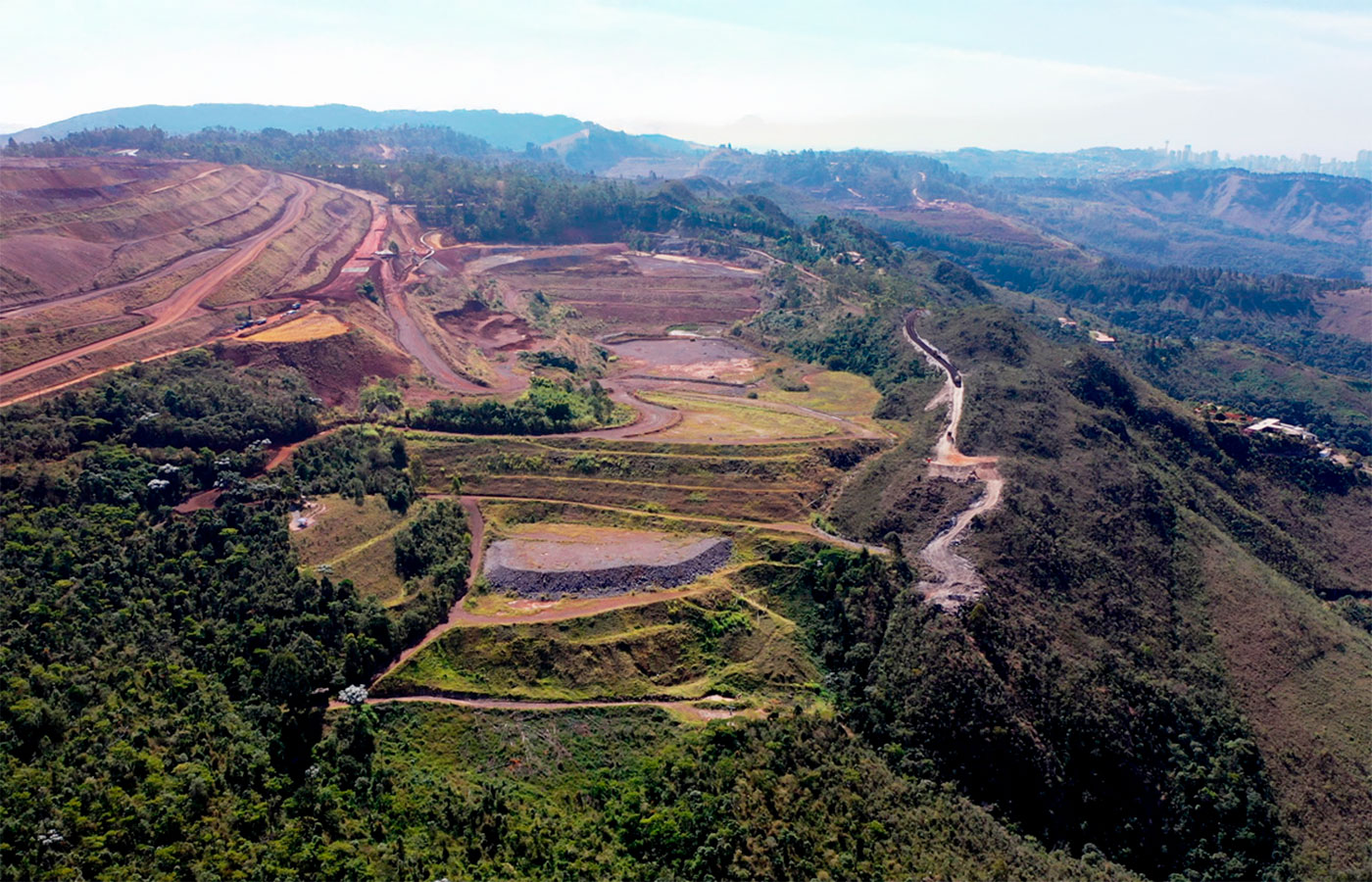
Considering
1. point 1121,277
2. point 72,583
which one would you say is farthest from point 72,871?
point 1121,277

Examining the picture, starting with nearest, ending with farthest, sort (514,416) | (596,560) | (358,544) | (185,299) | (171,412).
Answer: (596,560), (358,544), (171,412), (514,416), (185,299)

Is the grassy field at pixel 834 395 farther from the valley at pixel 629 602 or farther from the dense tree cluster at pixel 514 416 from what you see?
the dense tree cluster at pixel 514 416

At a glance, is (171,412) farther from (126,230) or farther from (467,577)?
(126,230)

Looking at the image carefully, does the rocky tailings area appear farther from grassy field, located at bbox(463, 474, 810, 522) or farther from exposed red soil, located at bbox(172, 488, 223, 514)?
exposed red soil, located at bbox(172, 488, 223, 514)

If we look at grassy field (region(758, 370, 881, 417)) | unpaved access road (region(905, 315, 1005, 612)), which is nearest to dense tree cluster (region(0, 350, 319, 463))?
grassy field (region(758, 370, 881, 417))

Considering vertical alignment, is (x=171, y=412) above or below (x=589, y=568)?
above

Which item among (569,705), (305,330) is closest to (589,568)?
(569,705)

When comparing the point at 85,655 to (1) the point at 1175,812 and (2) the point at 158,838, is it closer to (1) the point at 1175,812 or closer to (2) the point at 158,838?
(2) the point at 158,838

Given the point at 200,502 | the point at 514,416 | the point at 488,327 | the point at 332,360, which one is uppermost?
the point at 332,360
